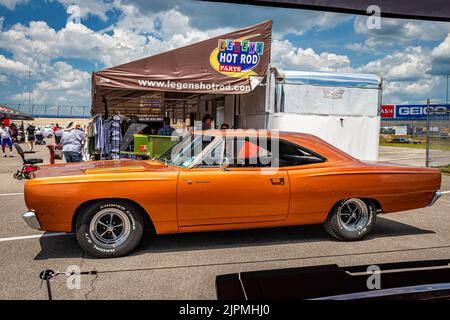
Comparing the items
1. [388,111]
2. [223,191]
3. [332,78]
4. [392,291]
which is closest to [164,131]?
[332,78]

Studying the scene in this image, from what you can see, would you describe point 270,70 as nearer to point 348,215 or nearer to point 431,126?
point 348,215

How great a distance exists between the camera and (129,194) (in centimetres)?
411

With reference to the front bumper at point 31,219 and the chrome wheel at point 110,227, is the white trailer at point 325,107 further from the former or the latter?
the front bumper at point 31,219

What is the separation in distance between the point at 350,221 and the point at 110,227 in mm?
2949

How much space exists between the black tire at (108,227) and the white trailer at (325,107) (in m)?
5.92

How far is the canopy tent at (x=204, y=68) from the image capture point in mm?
8508

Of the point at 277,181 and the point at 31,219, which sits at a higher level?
the point at 277,181

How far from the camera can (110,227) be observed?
4180 millimetres

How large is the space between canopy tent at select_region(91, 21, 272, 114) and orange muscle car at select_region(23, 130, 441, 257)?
3986 millimetres

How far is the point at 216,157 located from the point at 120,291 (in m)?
→ 1.83

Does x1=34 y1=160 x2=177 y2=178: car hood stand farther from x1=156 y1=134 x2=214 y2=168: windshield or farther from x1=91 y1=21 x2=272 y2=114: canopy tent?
x1=91 y1=21 x2=272 y2=114: canopy tent

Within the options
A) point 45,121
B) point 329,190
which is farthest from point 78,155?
point 45,121

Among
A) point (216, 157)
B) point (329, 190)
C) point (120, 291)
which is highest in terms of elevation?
point (216, 157)

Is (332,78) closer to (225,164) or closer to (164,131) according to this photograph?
(164,131)
